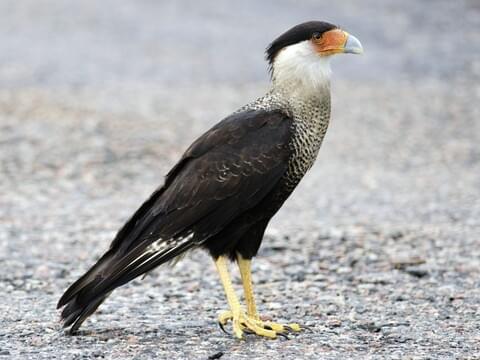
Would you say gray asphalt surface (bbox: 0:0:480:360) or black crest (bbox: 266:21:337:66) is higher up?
black crest (bbox: 266:21:337:66)

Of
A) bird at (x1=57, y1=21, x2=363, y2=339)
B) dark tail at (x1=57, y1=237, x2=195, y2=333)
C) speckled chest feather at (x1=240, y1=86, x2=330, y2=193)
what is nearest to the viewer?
dark tail at (x1=57, y1=237, x2=195, y2=333)

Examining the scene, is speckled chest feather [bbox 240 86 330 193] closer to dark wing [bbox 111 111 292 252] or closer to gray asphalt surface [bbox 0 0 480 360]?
dark wing [bbox 111 111 292 252]

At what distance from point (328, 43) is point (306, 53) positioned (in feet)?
0.47

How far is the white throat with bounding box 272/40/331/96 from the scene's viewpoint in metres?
6.13

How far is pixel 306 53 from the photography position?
620cm

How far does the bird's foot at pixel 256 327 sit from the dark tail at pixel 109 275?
0.52m

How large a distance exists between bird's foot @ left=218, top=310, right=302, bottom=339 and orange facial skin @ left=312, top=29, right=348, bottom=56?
1.61 metres

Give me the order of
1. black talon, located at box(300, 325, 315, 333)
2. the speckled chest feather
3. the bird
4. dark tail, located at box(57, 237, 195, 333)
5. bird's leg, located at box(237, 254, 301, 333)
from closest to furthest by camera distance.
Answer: dark tail, located at box(57, 237, 195, 333)
the bird
the speckled chest feather
bird's leg, located at box(237, 254, 301, 333)
black talon, located at box(300, 325, 315, 333)

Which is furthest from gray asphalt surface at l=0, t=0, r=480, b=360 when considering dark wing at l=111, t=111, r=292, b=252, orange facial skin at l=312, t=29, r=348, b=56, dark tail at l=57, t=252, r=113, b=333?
orange facial skin at l=312, t=29, r=348, b=56

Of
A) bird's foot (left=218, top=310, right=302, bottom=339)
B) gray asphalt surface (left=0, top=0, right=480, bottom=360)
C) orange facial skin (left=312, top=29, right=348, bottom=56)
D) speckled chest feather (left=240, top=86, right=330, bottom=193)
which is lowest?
gray asphalt surface (left=0, top=0, right=480, bottom=360)

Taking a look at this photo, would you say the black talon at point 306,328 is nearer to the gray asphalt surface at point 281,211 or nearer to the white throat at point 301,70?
the gray asphalt surface at point 281,211

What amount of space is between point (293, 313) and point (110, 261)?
153cm

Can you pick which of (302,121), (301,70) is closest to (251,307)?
(302,121)

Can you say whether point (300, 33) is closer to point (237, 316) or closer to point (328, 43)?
point (328, 43)
